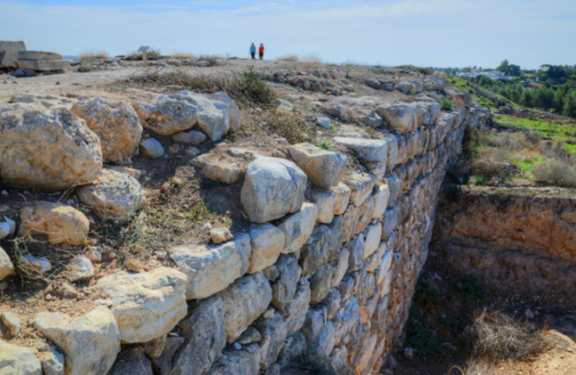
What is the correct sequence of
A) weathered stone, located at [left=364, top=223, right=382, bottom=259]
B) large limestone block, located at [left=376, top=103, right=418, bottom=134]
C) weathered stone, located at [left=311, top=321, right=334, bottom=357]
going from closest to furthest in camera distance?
weathered stone, located at [left=311, top=321, right=334, bottom=357] → weathered stone, located at [left=364, top=223, right=382, bottom=259] → large limestone block, located at [left=376, top=103, right=418, bottom=134]

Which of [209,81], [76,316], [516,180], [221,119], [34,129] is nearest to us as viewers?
[76,316]

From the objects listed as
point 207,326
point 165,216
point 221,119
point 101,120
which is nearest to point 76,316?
point 207,326

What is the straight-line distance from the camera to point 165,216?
2.43 m

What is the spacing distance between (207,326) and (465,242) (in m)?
7.14

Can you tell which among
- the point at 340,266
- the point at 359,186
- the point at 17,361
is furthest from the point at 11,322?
the point at 359,186

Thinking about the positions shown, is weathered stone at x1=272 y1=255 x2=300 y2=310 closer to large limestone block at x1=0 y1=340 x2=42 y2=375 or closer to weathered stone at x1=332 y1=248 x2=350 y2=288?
weathered stone at x1=332 y1=248 x2=350 y2=288

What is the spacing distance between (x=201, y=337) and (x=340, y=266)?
186 centimetres

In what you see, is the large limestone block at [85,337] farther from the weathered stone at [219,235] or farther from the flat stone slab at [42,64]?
the flat stone slab at [42,64]

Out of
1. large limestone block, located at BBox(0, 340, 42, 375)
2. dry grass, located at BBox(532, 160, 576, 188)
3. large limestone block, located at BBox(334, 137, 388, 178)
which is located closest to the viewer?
large limestone block, located at BBox(0, 340, 42, 375)

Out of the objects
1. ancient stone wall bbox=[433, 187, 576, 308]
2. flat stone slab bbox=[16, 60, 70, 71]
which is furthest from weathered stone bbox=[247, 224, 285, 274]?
flat stone slab bbox=[16, 60, 70, 71]

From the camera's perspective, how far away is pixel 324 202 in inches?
128

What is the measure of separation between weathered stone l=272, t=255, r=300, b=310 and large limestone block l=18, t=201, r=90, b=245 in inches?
50.7

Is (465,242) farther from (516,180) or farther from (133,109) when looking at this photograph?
(133,109)

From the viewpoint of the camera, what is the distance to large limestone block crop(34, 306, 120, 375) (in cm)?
154
